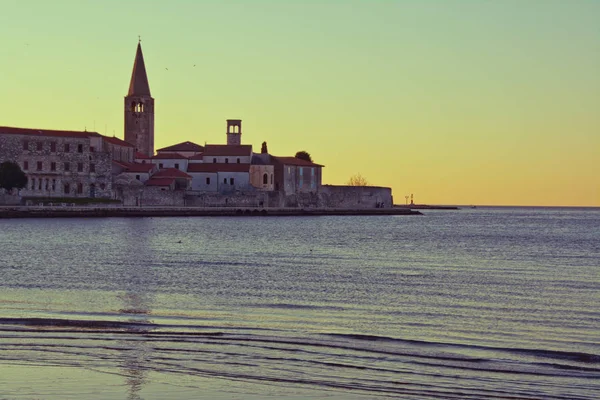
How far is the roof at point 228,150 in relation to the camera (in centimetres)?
10500

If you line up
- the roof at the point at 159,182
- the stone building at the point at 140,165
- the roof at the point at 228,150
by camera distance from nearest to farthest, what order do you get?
the stone building at the point at 140,165
the roof at the point at 159,182
the roof at the point at 228,150

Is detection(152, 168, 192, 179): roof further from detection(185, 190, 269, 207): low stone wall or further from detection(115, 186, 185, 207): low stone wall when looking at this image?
detection(115, 186, 185, 207): low stone wall

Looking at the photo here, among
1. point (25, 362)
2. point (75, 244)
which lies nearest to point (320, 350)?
point (25, 362)

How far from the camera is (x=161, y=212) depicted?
9038 centimetres

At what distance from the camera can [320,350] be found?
15.1m

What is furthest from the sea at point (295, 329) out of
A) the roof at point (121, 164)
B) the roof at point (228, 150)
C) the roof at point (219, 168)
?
the roof at point (228, 150)

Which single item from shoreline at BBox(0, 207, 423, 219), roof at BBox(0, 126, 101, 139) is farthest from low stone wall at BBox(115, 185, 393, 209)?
roof at BBox(0, 126, 101, 139)

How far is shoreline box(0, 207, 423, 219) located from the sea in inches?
1752

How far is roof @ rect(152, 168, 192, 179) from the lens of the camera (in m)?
97.9

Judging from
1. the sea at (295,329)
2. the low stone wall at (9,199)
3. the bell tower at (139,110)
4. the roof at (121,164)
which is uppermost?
the bell tower at (139,110)

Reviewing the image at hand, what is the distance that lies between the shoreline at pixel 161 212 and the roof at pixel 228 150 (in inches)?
287

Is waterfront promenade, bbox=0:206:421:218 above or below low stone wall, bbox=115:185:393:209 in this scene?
below

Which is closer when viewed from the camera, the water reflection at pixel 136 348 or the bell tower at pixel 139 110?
the water reflection at pixel 136 348

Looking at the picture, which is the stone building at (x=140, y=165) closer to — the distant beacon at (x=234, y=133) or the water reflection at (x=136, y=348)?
the distant beacon at (x=234, y=133)
